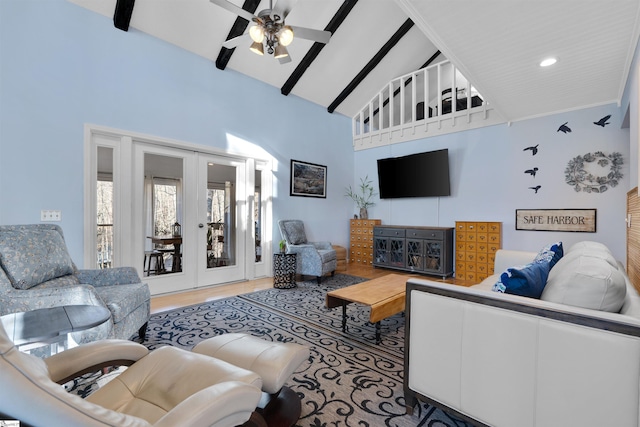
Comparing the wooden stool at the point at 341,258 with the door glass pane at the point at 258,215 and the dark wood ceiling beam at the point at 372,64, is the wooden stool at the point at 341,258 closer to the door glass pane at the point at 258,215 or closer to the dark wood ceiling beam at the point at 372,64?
the door glass pane at the point at 258,215

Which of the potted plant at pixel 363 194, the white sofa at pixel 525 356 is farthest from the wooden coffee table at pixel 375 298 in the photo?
the potted plant at pixel 363 194

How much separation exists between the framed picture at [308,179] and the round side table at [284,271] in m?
1.53

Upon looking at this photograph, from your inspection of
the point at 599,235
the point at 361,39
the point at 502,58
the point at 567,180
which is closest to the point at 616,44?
the point at 502,58

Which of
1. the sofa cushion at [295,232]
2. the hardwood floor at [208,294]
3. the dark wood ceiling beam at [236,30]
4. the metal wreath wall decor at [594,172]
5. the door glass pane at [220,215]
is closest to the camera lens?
the hardwood floor at [208,294]

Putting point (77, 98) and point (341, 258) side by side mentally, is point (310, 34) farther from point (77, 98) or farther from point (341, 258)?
point (341, 258)

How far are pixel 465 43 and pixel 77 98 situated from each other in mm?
4105

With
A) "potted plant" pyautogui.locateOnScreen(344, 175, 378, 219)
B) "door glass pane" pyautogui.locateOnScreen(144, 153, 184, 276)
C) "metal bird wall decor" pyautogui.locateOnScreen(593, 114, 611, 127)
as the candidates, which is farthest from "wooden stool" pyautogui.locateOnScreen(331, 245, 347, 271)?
A: "metal bird wall decor" pyautogui.locateOnScreen(593, 114, 611, 127)

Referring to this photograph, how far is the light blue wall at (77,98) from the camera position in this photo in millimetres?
2932

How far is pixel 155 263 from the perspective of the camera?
395 cm

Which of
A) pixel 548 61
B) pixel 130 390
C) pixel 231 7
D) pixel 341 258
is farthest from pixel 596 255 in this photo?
pixel 341 258

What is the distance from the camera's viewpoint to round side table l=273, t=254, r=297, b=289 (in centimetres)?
432

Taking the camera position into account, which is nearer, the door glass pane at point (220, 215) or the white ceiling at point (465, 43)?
the white ceiling at point (465, 43)

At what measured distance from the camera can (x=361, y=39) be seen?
195 inches

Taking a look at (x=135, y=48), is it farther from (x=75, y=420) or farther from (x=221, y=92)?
(x=75, y=420)
